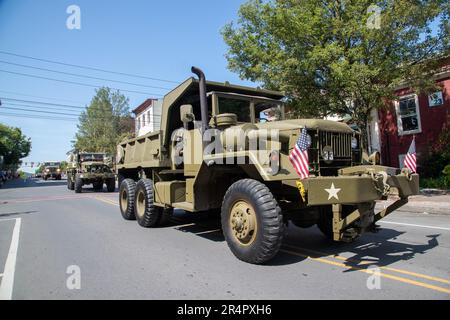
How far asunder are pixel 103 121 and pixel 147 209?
50.4 metres

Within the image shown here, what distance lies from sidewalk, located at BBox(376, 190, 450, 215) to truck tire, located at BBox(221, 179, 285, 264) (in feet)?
22.9

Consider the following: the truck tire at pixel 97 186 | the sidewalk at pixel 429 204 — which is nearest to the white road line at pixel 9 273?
the sidewalk at pixel 429 204

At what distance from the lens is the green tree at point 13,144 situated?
241 ft

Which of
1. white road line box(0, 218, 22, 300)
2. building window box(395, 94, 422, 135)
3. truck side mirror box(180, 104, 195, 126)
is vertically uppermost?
building window box(395, 94, 422, 135)

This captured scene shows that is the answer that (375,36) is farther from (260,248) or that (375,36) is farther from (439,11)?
(260,248)

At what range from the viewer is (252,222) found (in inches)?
205

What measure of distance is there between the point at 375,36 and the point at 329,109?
3.15m

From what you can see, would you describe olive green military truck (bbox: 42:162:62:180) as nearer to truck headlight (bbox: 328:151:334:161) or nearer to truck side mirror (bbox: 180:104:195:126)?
truck side mirror (bbox: 180:104:195:126)

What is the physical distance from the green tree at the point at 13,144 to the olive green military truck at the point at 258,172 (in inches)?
2878

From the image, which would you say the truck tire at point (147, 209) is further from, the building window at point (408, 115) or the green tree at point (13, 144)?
the green tree at point (13, 144)

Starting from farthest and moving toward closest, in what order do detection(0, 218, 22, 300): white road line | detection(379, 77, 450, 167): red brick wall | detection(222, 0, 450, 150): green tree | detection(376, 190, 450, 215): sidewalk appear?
1. detection(379, 77, 450, 167): red brick wall
2. detection(222, 0, 450, 150): green tree
3. detection(376, 190, 450, 215): sidewalk
4. detection(0, 218, 22, 300): white road line

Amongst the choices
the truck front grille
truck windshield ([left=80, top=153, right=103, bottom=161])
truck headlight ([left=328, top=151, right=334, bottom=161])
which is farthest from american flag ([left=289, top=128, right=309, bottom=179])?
truck windshield ([left=80, top=153, right=103, bottom=161])

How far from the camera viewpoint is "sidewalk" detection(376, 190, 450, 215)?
34.7 feet

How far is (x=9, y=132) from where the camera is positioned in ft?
260
